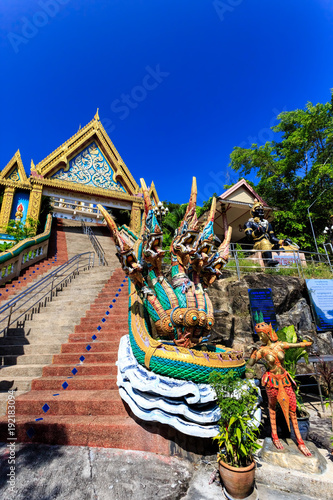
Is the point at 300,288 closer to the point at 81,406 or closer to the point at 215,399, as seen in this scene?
the point at 215,399

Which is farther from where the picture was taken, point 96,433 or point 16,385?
point 16,385

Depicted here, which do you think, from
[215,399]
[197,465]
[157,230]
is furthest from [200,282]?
[197,465]

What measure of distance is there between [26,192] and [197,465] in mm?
17281

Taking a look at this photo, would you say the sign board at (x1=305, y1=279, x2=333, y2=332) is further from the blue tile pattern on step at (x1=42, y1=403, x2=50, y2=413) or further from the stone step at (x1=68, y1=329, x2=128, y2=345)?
the blue tile pattern on step at (x1=42, y1=403, x2=50, y2=413)

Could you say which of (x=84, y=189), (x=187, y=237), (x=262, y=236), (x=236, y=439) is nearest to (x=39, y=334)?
(x=187, y=237)

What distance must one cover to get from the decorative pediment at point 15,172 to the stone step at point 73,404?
15.2m

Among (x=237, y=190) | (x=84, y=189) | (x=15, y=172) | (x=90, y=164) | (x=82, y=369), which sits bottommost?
(x=82, y=369)

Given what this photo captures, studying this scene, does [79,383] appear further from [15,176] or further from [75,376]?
[15,176]

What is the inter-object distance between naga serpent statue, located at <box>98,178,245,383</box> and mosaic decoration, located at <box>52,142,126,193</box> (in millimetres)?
14511

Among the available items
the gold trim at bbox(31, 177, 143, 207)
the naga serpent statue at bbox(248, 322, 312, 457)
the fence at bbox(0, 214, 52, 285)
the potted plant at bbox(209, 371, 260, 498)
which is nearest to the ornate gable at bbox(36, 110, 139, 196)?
Result: the gold trim at bbox(31, 177, 143, 207)

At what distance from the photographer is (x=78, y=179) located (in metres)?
17.2

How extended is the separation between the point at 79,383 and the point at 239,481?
284cm

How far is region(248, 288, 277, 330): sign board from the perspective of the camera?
6.63m

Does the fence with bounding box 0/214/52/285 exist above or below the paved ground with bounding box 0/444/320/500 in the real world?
above
